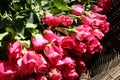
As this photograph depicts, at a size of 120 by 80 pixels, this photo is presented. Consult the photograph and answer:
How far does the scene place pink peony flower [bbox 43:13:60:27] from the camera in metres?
1.27

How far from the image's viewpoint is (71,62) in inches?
49.3

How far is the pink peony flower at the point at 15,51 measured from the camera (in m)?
1.09

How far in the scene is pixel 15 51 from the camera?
3.58 feet

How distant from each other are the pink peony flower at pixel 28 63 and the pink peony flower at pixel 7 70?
0.07 ft

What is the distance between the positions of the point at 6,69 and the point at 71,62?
252 mm

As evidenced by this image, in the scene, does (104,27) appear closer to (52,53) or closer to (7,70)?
(52,53)

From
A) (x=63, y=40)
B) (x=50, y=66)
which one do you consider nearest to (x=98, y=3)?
(x=63, y=40)

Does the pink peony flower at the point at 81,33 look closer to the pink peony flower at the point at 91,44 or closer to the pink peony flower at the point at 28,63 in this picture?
the pink peony flower at the point at 91,44

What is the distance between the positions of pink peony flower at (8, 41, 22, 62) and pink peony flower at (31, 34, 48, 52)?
6 cm

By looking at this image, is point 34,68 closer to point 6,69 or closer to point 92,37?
point 6,69

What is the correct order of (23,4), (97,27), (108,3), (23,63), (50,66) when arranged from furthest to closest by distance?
(108,3) < (97,27) < (23,4) < (50,66) < (23,63)

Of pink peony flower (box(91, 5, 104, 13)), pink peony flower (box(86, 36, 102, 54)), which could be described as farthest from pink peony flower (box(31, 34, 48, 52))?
pink peony flower (box(91, 5, 104, 13))

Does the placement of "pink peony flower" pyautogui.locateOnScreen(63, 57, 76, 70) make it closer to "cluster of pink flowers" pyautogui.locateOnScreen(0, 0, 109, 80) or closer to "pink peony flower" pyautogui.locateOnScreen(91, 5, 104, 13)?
"cluster of pink flowers" pyautogui.locateOnScreen(0, 0, 109, 80)

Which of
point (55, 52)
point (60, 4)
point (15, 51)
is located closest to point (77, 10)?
point (60, 4)
